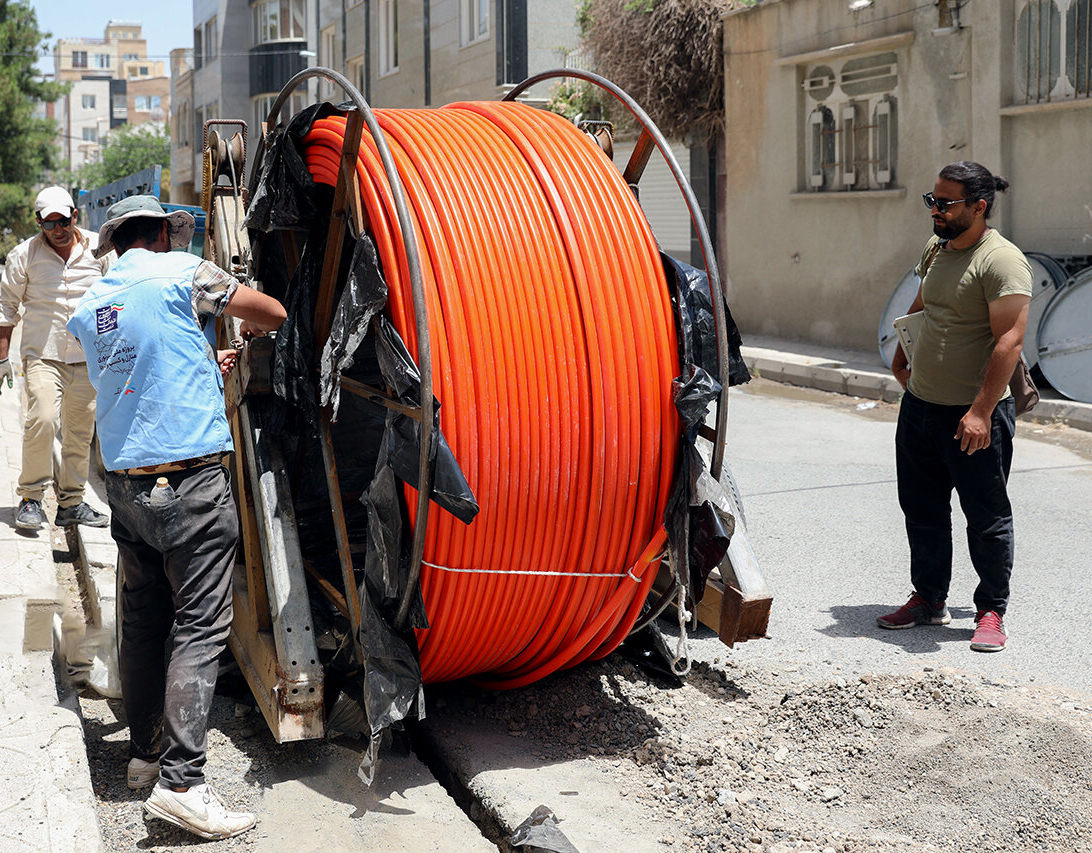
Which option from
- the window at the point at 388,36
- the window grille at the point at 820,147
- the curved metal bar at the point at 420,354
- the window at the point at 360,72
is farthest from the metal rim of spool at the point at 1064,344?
the window at the point at 360,72

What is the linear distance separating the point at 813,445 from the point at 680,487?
5.91 m

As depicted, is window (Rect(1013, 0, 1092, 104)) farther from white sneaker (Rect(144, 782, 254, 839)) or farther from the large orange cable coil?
white sneaker (Rect(144, 782, 254, 839))

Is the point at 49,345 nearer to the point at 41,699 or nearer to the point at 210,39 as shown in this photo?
the point at 41,699

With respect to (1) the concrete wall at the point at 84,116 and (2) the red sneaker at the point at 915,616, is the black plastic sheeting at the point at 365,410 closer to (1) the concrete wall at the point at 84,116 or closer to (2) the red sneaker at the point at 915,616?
(2) the red sneaker at the point at 915,616

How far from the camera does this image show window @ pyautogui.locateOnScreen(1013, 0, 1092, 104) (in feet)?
36.4

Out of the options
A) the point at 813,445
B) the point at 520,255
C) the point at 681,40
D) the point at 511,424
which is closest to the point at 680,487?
the point at 511,424

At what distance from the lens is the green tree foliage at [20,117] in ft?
127

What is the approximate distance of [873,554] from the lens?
6.42 metres

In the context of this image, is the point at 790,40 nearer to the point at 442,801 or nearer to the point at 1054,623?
the point at 1054,623

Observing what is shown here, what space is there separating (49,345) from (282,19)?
35863 millimetres

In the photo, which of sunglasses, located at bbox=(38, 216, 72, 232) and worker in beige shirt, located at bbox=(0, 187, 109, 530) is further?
worker in beige shirt, located at bbox=(0, 187, 109, 530)

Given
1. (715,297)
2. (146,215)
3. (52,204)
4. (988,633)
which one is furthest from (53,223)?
(988,633)

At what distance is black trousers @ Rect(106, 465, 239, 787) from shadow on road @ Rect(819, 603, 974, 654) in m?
2.71

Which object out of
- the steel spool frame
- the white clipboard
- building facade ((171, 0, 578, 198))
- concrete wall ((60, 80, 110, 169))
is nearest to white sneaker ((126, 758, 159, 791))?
the steel spool frame
